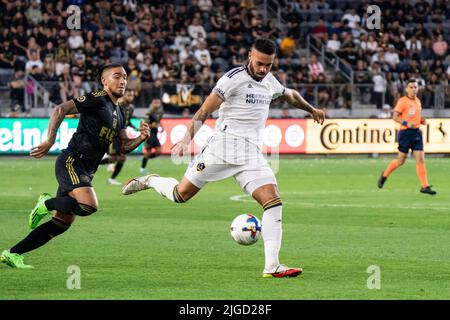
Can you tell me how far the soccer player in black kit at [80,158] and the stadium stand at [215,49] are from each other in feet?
71.9

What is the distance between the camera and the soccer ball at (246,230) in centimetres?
1164

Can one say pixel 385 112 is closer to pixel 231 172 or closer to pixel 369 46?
pixel 369 46

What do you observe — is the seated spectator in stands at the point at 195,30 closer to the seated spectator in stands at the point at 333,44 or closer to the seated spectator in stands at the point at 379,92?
the seated spectator in stands at the point at 333,44

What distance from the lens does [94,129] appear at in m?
12.0

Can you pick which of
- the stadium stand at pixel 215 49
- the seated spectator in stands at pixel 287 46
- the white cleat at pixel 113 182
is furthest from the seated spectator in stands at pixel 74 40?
the white cleat at pixel 113 182

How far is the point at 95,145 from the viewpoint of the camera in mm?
11977

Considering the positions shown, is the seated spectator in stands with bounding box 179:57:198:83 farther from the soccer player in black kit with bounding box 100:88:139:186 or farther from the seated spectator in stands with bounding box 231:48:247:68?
the soccer player in black kit with bounding box 100:88:139:186

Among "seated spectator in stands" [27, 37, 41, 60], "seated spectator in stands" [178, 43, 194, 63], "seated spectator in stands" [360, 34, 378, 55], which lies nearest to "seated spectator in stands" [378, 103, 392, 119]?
"seated spectator in stands" [360, 34, 378, 55]

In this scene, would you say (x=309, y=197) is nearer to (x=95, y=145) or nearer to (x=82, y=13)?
(x=95, y=145)

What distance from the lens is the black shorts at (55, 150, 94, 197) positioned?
1175cm

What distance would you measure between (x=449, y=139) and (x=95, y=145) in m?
26.8

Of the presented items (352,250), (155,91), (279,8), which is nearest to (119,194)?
(352,250)

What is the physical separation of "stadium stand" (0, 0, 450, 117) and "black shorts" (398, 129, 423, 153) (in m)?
12.5

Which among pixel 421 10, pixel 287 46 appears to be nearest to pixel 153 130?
pixel 287 46
